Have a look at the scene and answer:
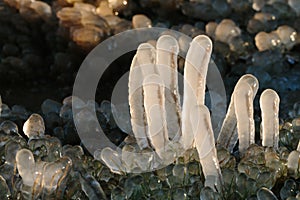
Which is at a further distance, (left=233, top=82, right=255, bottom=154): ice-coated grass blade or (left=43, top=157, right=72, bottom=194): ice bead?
(left=233, top=82, right=255, bottom=154): ice-coated grass blade

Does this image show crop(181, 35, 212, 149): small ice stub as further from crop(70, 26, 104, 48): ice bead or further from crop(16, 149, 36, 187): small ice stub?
crop(70, 26, 104, 48): ice bead

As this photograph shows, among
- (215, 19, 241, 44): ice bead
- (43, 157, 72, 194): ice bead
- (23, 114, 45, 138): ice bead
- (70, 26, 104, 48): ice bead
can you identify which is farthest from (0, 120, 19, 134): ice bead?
(215, 19, 241, 44): ice bead

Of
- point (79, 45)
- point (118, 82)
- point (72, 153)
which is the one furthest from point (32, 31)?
point (72, 153)

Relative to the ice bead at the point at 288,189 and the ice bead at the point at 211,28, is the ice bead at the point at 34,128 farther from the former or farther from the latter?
the ice bead at the point at 211,28

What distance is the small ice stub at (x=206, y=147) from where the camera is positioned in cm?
108

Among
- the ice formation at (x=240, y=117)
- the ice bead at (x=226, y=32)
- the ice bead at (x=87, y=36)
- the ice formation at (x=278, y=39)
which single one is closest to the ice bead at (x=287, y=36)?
the ice formation at (x=278, y=39)

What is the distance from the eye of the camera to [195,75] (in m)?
1.15

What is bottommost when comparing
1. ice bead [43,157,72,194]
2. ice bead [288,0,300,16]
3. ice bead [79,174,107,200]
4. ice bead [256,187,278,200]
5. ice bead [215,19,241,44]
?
ice bead [79,174,107,200]

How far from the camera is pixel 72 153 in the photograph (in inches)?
47.4

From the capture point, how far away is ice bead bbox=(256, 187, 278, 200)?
40.8 inches

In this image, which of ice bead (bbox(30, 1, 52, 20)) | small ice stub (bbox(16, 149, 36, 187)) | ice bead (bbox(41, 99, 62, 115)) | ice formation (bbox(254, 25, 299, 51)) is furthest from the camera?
ice bead (bbox(30, 1, 52, 20))

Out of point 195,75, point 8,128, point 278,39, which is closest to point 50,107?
point 8,128

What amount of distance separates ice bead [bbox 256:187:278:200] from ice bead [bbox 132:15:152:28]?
1072 millimetres

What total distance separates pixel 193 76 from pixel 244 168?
172 mm
